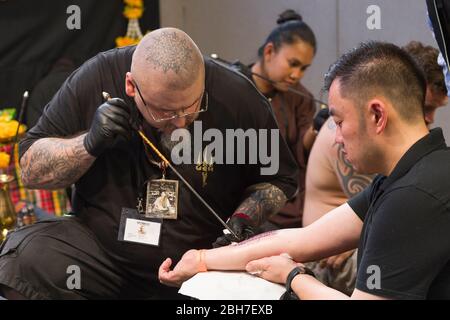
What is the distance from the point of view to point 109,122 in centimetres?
221

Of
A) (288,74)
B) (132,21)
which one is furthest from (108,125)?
(132,21)

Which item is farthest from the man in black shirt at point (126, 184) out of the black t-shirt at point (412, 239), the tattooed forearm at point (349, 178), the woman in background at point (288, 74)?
the woman in background at point (288, 74)

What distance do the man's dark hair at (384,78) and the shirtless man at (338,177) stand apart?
69cm

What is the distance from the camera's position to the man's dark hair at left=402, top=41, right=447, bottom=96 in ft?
8.58

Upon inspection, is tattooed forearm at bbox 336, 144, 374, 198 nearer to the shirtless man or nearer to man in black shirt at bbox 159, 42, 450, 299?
the shirtless man

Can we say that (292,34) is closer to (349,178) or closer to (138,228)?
(349,178)

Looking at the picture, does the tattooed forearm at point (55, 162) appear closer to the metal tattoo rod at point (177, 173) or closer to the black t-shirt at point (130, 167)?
the black t-shirt at point (130, 167)

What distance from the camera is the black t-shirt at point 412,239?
1.62 m

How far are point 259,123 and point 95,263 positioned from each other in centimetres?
68

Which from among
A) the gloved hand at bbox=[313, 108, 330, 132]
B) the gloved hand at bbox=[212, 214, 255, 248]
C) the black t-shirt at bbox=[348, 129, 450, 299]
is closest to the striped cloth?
the gloved hand at bbox=[313, 108, 330, 132]

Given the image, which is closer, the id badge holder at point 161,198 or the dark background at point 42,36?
the id badge holder at point 161,198

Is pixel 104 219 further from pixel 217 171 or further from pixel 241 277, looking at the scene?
pixel 241 277

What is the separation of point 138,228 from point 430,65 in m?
1.11

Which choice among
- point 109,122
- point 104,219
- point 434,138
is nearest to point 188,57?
point 109,122
